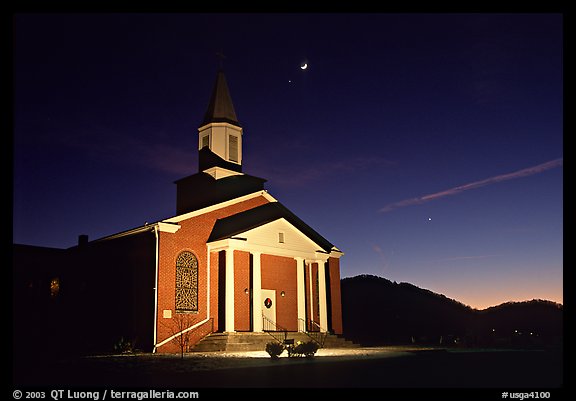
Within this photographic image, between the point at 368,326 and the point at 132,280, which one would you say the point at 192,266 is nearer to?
the point at 132,280

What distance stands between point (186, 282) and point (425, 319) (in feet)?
115

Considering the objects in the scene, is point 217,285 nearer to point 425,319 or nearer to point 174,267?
point 174,267

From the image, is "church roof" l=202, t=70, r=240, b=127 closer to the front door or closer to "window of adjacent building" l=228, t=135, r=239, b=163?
"window of adjacent building" l=228, t=135, r=239, b=163

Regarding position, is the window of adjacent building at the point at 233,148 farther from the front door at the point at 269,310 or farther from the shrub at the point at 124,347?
the shrub at the point at 124,347

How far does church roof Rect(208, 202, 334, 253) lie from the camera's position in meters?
26.5

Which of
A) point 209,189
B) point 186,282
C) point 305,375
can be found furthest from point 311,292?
point 305,375

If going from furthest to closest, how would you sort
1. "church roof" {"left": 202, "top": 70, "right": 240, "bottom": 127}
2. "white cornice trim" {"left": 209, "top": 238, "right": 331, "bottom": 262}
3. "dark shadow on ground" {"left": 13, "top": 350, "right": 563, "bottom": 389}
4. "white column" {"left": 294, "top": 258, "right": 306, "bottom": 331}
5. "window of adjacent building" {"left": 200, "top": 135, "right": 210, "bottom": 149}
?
"church roof" {"left": 202, "top": 70, "right": 240, "bottom": 127} → "window of adjacent building" {"left": 200, "top": 135, "right": 210, "bottom": 149} → "white column" {"left": 294, "top": 258, "right": 306, "bottom": 331} → "white cornice trim" {"left": 209, "top": 238, "right": 331, "bottom": 262} → "dark shadow on ground" {"left": 13, "top": 350, "right": 563, "bottom": 389}

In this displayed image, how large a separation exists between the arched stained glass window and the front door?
3.61 meters

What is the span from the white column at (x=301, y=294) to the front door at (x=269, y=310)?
48.3 inches

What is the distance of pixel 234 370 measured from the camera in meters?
13.6

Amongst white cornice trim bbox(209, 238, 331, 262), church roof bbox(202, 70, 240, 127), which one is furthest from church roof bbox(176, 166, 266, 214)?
white cornice trim bbox(209, 238, 331, 262)

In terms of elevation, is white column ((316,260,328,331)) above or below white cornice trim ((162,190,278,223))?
below

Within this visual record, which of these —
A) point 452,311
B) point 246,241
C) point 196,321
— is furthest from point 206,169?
point 452,311

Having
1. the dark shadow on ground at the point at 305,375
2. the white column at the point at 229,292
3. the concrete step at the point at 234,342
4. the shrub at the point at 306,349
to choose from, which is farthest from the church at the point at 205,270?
the dark shadow on ground at the point at 305,375
